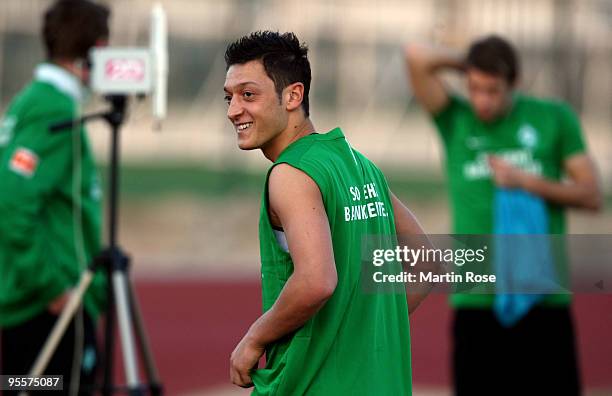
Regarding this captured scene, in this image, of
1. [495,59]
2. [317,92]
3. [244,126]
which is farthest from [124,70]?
[317,92]

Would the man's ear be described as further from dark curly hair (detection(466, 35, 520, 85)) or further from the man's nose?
dark curly hair (detection(466, 35, 520, 85))

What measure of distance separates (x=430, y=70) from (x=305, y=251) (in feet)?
10.3

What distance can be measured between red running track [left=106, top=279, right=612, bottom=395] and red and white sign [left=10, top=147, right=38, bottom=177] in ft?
14.7

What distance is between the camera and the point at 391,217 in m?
3.13

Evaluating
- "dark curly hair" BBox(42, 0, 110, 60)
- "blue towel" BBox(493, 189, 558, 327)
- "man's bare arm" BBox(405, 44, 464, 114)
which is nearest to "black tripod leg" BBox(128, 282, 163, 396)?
"dark curly hair" BBox(42, 0, 110, 60)

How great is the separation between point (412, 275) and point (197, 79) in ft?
40.3

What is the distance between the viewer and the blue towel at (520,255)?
4.88 metres

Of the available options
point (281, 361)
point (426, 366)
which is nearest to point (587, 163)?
point (281, 361)

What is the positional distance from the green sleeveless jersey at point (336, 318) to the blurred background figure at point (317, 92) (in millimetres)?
10733

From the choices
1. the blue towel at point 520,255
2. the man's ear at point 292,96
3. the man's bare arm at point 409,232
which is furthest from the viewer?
the blue towel at point 520,255

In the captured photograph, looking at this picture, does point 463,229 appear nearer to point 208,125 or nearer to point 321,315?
point 321,315

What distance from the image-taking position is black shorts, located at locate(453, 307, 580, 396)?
5273 millimetres

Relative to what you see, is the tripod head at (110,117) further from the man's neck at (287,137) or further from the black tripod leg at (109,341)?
the man's neck at (287,137)

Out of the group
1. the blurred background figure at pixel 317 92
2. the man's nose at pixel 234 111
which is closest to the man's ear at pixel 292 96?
the man's nose at pixel 234 111
